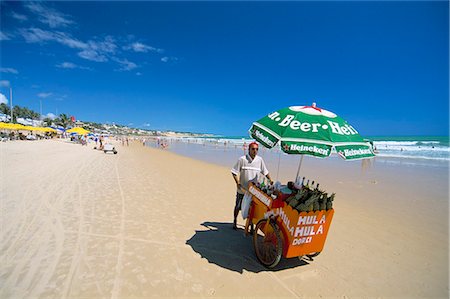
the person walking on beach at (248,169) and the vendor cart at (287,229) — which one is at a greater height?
the person walking on beach at (248,169)

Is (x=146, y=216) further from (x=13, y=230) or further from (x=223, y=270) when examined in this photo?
(x=223, y=270)

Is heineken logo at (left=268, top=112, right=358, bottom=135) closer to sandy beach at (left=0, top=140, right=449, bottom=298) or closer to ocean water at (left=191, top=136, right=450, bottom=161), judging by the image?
sandy beach at (left=0, top=140, right=449, bottom=298)

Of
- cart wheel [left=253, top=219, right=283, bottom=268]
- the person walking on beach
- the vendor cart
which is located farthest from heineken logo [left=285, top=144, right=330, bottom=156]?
the person walking on beach

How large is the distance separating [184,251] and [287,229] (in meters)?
2.05

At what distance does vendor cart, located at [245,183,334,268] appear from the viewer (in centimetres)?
341

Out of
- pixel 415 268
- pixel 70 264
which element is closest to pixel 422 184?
pixel 415 268

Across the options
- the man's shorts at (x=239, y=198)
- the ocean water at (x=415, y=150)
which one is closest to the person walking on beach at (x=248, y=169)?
the man's shorts at (x=239, y=198)

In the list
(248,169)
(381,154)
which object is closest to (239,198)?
(248,169)

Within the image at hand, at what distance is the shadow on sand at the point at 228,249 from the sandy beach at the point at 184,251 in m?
0.02

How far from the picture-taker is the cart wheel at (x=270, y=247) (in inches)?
140

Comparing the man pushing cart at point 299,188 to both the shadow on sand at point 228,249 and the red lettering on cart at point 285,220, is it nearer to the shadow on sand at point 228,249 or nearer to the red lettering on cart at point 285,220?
the red lettering on cart at point 285,220

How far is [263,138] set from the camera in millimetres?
3508

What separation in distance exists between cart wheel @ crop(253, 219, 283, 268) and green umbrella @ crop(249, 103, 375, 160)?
54.2 inches

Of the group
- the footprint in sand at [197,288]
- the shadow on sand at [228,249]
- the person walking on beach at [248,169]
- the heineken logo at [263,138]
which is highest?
the heineken logo at [263,138]
